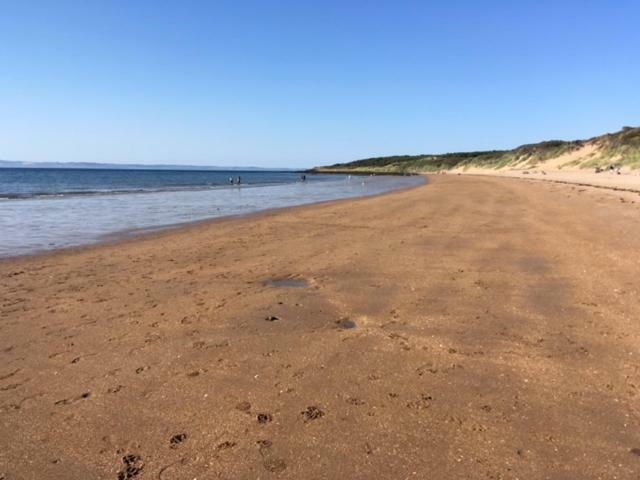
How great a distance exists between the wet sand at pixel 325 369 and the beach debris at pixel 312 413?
0.02m

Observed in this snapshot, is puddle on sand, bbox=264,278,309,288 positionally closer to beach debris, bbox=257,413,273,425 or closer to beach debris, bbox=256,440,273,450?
beach debris, bbox=257,413,273,425

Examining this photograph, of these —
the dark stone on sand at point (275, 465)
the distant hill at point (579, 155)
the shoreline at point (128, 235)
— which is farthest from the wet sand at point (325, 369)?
the distant hill at point (579, 155)

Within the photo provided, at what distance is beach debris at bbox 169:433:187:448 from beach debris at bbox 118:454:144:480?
25cm

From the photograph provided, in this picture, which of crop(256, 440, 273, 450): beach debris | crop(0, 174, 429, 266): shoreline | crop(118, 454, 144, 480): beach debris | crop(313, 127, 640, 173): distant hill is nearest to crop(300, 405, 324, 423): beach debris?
crop(256, 440, 273, 450): beach debris

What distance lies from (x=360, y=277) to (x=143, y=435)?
17.7 feet

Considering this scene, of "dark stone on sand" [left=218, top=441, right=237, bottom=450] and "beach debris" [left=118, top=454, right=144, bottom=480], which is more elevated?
"dark stone on sand" [left=218, top=441, right=237, bottom=450]

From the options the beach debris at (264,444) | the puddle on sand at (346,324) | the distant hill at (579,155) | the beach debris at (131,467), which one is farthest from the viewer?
the distant hill at (579,155)

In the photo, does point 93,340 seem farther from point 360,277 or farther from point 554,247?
point 554,247

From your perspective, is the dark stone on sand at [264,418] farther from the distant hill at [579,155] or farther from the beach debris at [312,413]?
the distant hill at [579,155]

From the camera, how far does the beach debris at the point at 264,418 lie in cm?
396

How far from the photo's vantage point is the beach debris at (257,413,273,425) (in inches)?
156

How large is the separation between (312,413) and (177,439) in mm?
1063

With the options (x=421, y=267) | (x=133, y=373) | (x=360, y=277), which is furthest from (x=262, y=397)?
(x=421, y=267)

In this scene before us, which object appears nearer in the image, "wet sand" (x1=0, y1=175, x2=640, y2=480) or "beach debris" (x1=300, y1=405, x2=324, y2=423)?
"wet sand" (x1=0, y1=175, x2=640, y2=480)
